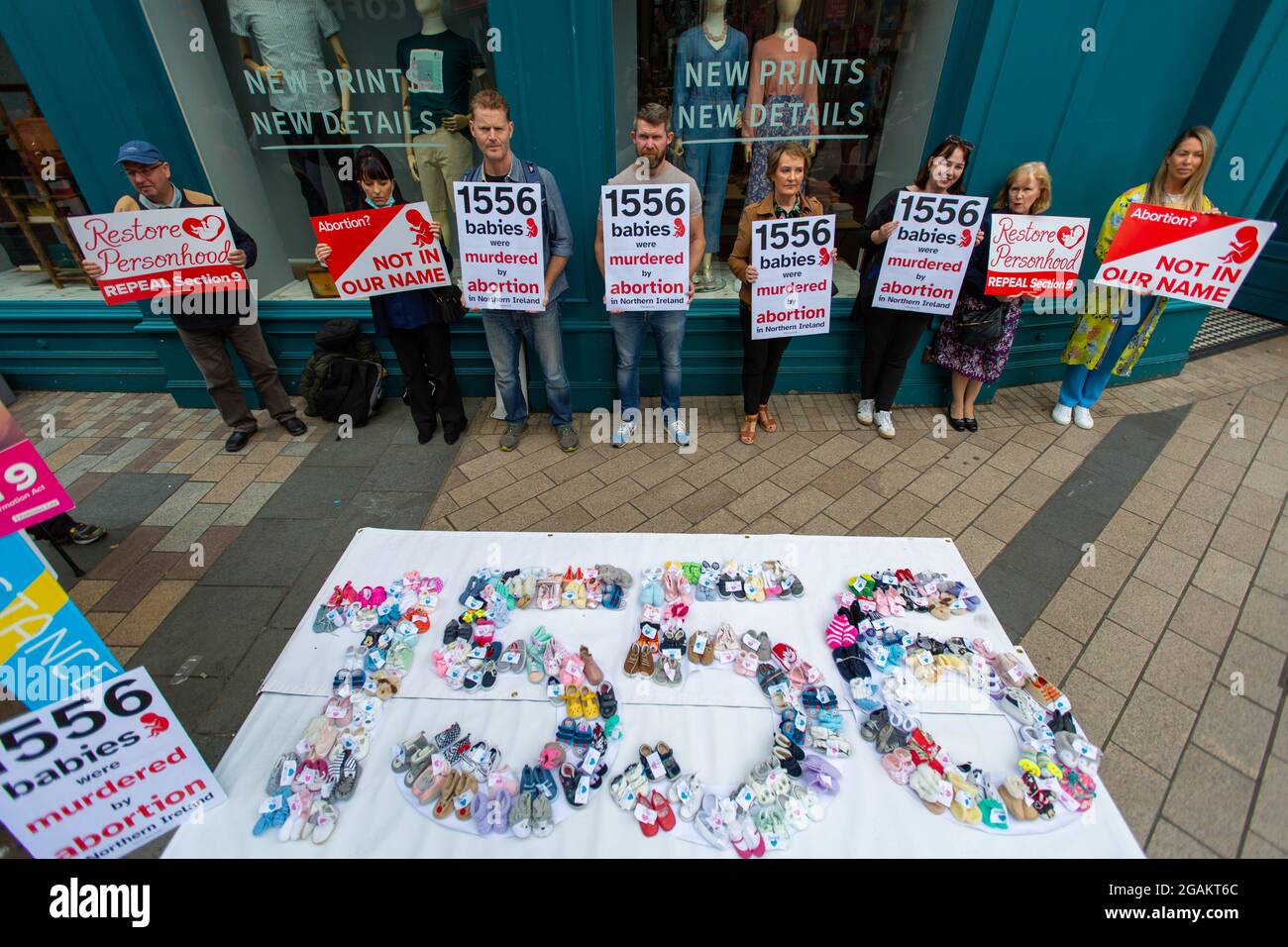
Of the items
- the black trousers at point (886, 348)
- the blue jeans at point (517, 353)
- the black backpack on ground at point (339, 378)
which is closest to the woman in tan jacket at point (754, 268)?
the black trousers at point (886, 348)

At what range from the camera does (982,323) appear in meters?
4.36

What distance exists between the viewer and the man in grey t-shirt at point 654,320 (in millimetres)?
3504

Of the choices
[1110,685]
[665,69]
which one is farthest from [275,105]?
[1110,685]

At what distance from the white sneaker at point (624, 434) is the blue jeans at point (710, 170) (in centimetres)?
161

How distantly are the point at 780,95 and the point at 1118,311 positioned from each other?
305 centimetres

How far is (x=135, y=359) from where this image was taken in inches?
211

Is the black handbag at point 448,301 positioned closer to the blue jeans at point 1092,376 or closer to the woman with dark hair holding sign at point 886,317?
the woman with dark hair holding sign at point 886,317

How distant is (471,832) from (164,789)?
3.30 ft

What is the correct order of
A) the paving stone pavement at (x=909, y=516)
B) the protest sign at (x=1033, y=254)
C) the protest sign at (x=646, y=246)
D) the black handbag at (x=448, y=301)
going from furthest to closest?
the black handbag at (x=448, y=301)
the protest sign at (x=1033, y=254)
the protest sign at (x=646, y=246)
the paving stone pavement at (x=909, y=516)

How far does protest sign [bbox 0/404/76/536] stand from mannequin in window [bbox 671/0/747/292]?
4.05m

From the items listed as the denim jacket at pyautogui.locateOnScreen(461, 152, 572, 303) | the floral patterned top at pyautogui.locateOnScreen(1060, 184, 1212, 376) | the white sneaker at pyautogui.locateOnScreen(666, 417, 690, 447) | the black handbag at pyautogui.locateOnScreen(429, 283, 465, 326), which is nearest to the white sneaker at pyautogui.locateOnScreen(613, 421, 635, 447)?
the white sneaker at pyautogui.locateOnScreen(666, 417, 690, 447)

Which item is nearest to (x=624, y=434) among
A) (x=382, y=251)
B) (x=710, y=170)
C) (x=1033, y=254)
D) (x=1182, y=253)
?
(x=382, y=251)

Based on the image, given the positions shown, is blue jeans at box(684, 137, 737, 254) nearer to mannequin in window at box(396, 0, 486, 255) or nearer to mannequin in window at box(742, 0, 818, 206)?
mannequin in window at box(742, 0, 818, 206)

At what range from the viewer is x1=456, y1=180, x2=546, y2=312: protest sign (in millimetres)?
3730
